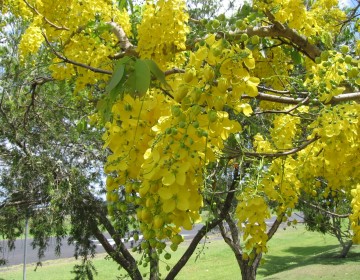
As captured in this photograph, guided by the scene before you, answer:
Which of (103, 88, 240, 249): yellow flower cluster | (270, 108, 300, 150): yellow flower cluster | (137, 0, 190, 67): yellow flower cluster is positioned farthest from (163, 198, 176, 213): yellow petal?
(270, 108, 300, 150): yellow flower cluster

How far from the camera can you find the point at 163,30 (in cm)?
248

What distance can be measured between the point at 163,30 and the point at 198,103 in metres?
1.45

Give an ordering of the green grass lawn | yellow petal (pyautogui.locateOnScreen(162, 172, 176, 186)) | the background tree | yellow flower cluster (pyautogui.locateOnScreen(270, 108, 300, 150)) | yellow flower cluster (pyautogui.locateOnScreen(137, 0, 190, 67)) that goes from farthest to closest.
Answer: the green grass lawn < the background tree < yellow flower cluster (pyautogui.locateOnScreen(270, 108, 300, 150)) < yellow flower cluster (pyautogui.locateOnScreen(137, 0, 190, 67)) < yellow petal (pyautogui.locateOnScreen(162, 172, 176, 186))

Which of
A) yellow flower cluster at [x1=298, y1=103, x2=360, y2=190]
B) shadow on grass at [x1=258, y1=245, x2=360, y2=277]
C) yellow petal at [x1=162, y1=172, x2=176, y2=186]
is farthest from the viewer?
shadow on grass at [x1=258, y1=245, x2=360, y2=277]

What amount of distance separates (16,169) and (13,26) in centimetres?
198

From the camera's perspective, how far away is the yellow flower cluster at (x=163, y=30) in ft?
8.02

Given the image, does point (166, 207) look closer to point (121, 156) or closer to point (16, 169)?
point (121, 156)

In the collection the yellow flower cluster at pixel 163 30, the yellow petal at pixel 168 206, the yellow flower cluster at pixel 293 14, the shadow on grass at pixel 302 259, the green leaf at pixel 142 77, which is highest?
the yellow flower cluster at pixel 293 14

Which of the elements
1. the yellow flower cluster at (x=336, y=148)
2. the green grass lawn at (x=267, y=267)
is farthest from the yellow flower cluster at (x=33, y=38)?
the green grass lawn at (x=267, y=267)

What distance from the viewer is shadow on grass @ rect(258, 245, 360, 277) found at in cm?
1184

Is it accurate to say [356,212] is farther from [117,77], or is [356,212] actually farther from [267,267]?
[267,267]

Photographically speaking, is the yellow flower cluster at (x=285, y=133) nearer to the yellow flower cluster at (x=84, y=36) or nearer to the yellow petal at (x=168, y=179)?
the yellow flower cluster at (x=84, y=36)

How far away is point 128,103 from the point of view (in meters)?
1.27

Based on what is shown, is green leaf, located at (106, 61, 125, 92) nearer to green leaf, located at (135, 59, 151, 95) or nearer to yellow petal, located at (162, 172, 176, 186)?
green leaf, located at (135, 59, 151, 95)
